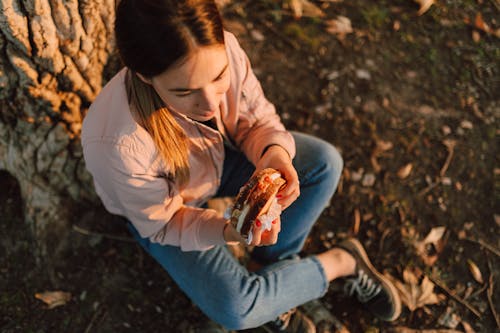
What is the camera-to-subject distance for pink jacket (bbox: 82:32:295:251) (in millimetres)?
1799

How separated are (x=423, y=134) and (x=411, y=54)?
0.72m

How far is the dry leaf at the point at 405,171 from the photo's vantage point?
3.11m

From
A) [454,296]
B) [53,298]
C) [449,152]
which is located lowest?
[454,296]

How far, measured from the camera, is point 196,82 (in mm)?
1552

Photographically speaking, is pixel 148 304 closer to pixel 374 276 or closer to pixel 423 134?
pixel 374 276

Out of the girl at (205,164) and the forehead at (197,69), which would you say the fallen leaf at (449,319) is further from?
the forehead at (197,69)

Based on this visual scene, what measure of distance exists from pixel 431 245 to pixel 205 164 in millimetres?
1707

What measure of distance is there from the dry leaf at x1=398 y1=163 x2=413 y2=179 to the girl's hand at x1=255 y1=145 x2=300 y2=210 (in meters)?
1.30

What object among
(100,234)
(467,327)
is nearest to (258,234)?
(100,234)

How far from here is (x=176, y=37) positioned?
4.65 feet

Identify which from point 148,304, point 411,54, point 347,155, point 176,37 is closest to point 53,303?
point 148,304

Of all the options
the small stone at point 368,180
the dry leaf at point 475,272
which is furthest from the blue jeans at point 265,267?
the dry leaf at point 475,272

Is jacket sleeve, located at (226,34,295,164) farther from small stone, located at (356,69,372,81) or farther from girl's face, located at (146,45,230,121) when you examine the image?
small stone, located at (356,69,372,81)

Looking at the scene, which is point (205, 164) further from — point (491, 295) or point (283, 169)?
point (491, 295)
